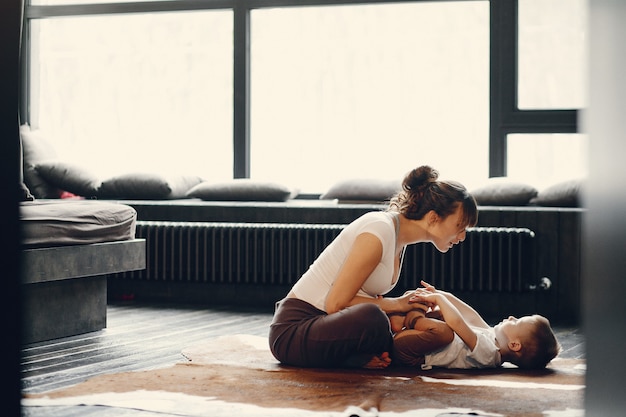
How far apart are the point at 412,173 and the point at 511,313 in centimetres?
200

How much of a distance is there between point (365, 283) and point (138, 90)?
3.61m

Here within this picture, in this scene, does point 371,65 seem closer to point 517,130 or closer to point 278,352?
point 517,130

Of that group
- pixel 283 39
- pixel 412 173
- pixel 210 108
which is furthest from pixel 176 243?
pixel 412 173

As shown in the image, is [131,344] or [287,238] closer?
[131,344]

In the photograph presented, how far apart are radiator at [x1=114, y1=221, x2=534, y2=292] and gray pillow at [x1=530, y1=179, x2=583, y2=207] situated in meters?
0.27

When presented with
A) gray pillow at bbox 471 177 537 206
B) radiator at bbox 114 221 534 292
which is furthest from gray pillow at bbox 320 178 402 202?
gray pillow at bbox 471 177 537 206

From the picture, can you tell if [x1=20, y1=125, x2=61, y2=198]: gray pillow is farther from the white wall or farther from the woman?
the white wall

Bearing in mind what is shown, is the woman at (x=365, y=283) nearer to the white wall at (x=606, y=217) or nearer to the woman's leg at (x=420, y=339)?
the woman's leg at (x=420, y=339)

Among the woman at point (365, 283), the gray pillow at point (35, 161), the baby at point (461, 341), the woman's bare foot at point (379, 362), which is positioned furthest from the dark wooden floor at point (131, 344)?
the gray pillow at point (35, 161)

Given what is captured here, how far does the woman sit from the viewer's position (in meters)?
2.93

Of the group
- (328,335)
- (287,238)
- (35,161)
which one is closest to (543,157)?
(287,238)

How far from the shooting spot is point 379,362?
309 cm

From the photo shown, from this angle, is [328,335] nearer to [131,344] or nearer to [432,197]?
[432,197]

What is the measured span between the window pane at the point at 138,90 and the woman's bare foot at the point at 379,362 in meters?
3.08
